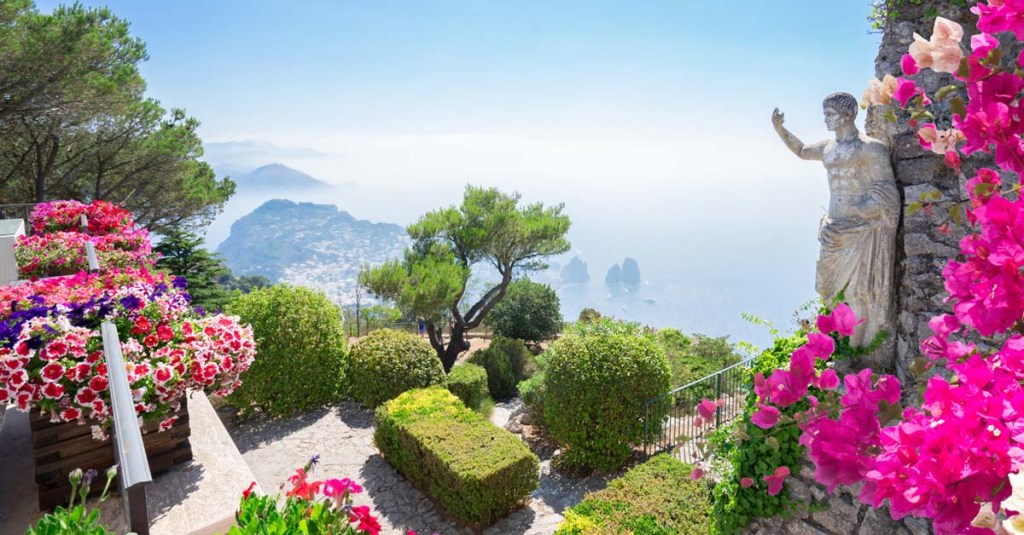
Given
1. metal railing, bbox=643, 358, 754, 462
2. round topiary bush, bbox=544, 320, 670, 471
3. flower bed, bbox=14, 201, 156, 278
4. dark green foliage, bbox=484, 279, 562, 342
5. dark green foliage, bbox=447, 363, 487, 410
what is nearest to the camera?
flower bed, bbox=14, 201, 156, 278

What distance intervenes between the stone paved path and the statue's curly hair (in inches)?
207

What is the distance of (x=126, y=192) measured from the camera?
14508 mm

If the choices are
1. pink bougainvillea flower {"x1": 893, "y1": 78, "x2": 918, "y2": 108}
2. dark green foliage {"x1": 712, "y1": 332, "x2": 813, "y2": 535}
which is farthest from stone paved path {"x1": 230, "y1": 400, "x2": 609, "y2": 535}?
pink bougainvillea flower {"x1": 893, "y1": 78, "x2": 918, "y2": 108}

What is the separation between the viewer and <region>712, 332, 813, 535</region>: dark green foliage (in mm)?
3865

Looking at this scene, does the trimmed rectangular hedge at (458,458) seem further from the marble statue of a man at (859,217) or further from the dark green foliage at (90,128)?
the dark green foliage at (90,128)

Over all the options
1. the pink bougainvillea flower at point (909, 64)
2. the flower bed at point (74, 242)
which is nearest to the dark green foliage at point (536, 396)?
the flower bed at point (74, 242)

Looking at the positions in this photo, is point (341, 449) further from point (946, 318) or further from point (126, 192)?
point (126, 192)

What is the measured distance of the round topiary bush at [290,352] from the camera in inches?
344

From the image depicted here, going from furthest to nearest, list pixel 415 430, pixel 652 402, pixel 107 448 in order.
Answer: pixel 652 402
pixel 415 430
pixel 107 448

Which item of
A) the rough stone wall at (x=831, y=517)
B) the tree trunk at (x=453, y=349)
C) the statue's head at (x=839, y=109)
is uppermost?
the statue's head at (x=839, y=109)

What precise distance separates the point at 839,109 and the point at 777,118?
0.53m

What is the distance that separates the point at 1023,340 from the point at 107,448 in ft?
14.7

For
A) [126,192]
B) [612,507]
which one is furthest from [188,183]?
[612,507]

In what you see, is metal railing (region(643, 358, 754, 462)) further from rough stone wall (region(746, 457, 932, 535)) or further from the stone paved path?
rough stone wall (region(746, 457, 932, 535))
